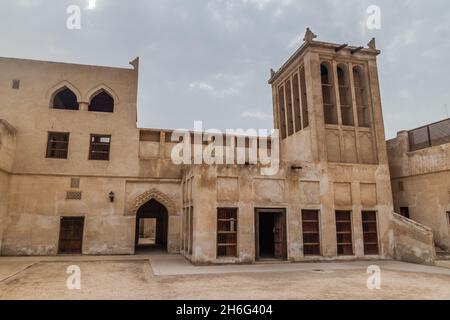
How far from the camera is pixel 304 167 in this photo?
14.6 m

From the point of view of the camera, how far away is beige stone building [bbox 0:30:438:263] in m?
13.7

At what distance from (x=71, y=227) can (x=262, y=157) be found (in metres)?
11.3

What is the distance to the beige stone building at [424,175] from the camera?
14.7 meters

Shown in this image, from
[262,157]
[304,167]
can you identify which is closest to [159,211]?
[262,157]

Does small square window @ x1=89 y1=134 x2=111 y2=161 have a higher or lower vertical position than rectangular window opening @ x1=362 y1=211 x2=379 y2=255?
higher

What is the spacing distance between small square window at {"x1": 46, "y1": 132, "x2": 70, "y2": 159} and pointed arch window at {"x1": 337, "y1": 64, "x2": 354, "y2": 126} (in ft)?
49.3

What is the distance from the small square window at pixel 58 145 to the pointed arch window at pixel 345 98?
49.3 feet

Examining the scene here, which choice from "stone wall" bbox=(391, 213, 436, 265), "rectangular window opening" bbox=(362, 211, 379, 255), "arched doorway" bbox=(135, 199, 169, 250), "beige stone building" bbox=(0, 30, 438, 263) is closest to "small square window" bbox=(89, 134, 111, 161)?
"beige stone building" bbox=(0, 30, 438, 263)

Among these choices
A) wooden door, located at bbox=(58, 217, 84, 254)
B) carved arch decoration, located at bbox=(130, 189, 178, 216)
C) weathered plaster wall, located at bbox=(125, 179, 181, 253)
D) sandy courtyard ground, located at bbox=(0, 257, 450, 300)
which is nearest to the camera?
sandy courtyard ground, located at bbox=(0, 257, 450, 300)

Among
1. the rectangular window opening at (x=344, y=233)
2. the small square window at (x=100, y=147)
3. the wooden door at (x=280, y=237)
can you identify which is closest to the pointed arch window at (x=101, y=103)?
the small square window at (x=100, y=147)

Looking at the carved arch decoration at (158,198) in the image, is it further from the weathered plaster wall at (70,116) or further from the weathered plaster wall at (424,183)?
the weathered plaster wall at (424,183)

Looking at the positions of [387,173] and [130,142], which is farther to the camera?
[130,142]

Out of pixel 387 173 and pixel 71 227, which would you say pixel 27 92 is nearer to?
pixel 71 227

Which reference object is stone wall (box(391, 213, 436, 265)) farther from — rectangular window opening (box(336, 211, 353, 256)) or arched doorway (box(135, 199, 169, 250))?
arched doorway (box(135, 199, 169, 250))
